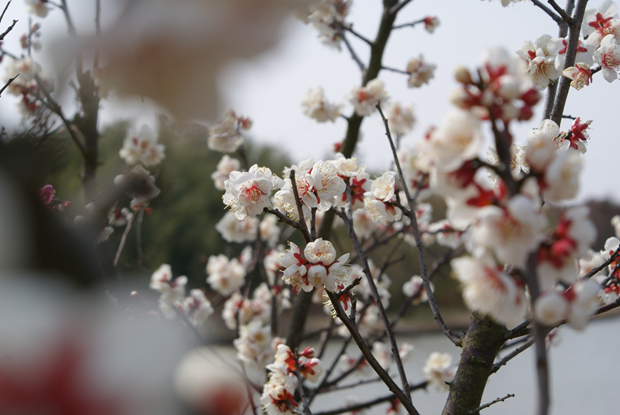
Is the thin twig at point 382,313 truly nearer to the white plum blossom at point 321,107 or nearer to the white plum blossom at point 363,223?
the white plum blossom at point 321,107

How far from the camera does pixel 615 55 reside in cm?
74

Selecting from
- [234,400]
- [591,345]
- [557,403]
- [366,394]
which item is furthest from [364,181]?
[591,345]

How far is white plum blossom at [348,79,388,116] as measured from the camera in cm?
135

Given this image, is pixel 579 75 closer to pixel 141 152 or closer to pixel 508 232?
pixel 508 232

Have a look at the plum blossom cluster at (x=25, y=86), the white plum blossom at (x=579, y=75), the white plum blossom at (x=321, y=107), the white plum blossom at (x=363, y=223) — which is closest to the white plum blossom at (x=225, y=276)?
the white plum blossom at (x=363, y=223)

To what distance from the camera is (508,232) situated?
27 cm

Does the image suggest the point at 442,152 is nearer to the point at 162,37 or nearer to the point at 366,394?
the point at 162,37

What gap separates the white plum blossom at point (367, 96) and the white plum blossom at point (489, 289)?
111cm

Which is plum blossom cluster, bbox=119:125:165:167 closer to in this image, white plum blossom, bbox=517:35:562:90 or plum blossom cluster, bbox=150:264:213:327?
plum blossom cluster, bbox=150:264:213:327

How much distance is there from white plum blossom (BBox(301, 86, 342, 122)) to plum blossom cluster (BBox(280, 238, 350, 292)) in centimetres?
91

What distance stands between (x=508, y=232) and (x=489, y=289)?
0.06 metres

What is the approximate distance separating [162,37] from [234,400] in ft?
0.43

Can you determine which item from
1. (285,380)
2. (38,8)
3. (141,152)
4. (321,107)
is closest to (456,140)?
(285,380)

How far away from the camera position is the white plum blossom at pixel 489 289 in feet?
0.97
